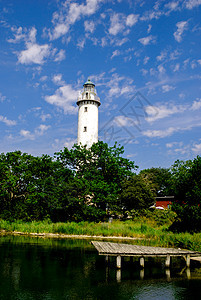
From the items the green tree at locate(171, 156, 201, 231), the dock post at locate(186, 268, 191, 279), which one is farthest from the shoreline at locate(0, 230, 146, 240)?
the dock post at locate(186, 268, 191, 279)

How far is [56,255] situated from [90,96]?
29.6 metres

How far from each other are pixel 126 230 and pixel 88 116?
2140 centimetres

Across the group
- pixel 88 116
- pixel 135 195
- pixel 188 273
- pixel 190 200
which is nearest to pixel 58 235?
pixel 135 195

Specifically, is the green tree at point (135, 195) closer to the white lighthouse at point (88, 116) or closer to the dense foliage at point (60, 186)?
the dense foliage at point (60, 186)

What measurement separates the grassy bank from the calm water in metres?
2.62

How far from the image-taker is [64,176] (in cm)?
3497

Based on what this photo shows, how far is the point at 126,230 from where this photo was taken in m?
25.7

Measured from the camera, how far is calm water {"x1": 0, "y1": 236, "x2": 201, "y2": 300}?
35.2ft

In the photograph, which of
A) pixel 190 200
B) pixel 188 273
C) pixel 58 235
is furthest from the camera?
pixel 58 235

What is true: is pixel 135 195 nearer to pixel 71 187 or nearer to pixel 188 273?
pixel 71 187

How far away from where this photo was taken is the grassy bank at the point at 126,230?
19438 millimetres

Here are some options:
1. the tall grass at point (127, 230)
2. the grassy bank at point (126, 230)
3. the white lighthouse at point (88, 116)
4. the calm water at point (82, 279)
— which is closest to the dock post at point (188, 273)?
the calm water at point (82, 279)

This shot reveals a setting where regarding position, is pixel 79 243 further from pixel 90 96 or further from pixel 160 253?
pixel 90 96

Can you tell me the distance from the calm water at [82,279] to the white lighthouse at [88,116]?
2443cm
